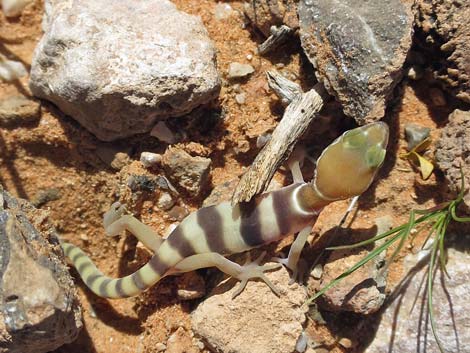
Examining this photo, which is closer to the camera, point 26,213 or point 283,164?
point 26,213

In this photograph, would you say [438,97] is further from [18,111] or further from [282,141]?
[18,111]

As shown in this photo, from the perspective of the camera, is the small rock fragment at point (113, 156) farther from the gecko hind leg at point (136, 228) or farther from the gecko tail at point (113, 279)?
the gecko tail at point (113, 279)

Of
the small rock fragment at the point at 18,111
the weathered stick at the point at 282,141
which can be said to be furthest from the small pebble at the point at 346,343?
the small rock fragment at the point at 18,111

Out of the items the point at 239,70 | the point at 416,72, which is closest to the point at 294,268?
the point at 239,70

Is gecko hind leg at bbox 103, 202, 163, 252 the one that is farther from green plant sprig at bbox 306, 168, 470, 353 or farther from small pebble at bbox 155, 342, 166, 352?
green plant sprig at bbox 306, 168, 470, 353

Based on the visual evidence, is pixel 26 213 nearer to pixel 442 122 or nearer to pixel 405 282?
pixel 405 282

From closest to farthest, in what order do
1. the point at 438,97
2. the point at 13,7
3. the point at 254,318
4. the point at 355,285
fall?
the point at 355,285 < the point at 254,318 < the point at 438,97 < the point at 13,7

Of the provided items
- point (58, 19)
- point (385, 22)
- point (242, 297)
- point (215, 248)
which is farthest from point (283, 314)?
point (58, 19)
